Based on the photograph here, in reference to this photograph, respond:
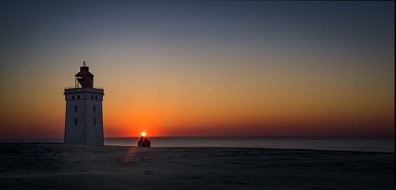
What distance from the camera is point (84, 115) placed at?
164 feet

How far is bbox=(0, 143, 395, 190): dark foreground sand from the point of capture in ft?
50.3

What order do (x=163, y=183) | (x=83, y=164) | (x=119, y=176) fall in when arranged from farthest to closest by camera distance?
1. (x=83, y=164)
2. (x=119, y=176)
3. (x=163, y=183)

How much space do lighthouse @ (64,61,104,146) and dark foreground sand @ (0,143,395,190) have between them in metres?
16.7

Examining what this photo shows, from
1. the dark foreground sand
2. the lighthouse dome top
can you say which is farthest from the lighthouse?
the dark foreground sand

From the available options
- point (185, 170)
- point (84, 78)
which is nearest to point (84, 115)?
point (84, 78)

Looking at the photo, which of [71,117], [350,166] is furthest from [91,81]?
[350,166]

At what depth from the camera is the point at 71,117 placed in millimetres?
50688

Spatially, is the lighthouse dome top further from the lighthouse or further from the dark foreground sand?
the dark foreground sand

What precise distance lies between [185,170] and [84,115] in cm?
3211

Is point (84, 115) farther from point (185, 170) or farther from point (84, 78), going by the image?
point (185, 170)

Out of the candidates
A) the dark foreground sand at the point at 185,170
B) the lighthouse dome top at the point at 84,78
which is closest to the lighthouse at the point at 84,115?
the lighthouse dome top at the point at 84,78

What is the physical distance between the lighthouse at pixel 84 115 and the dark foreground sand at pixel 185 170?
16.7 m

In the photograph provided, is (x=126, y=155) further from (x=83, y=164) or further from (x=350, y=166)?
(x=350, y=166)

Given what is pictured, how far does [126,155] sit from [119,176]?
36.0 ft
